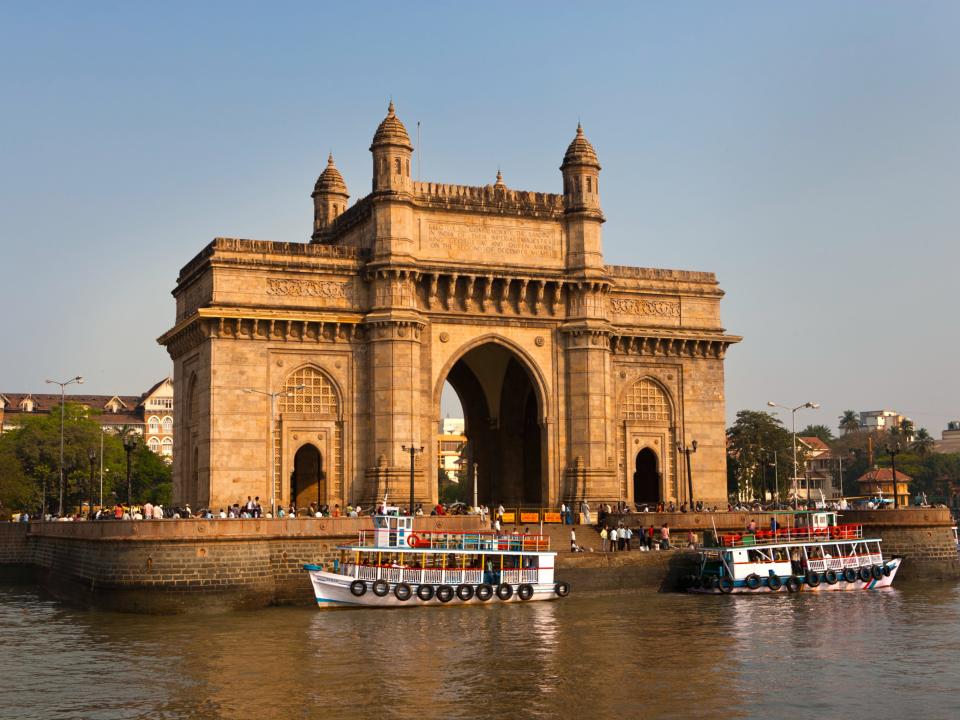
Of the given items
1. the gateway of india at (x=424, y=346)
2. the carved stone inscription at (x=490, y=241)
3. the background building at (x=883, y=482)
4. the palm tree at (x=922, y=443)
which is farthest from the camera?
the palm tree at (x=922, y=443)

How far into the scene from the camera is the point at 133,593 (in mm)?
41188

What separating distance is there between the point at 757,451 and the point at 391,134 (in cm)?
5306

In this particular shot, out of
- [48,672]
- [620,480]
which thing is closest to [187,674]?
[48,672]

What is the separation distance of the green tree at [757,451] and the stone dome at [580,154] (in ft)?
146

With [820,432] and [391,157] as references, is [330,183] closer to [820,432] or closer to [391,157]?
[391,157]

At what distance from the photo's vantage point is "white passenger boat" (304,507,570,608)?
1646 inches

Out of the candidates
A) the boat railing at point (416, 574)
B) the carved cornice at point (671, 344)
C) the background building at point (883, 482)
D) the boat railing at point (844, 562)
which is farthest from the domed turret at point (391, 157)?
the background building at point (883, 482)

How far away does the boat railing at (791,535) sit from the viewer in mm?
48375

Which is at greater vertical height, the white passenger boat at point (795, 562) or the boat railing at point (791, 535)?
the boat railing at point (791, 535)

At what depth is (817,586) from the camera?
1892 inches

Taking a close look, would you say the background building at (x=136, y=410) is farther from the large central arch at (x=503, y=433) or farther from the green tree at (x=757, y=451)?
the large central arch at (x=503, y=433)

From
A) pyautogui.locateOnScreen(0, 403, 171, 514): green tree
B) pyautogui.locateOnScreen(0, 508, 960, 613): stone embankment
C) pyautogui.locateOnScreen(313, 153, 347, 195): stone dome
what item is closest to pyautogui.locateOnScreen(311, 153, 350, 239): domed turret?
pyautogui.locateOnScreen(313, 153, 347, 195): stone dome

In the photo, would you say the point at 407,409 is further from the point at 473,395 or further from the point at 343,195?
the point at 343,195

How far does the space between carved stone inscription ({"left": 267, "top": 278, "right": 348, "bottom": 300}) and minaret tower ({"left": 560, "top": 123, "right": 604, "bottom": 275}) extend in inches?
425
